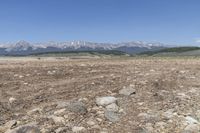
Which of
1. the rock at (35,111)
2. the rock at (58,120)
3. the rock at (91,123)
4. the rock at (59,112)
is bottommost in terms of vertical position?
the rock at (91,123)

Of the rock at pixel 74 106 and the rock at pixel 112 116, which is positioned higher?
the rock at pixel 74 106

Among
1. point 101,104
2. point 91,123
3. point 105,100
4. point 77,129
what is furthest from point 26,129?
point 105,100

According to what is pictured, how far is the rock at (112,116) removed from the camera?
30.3 feet

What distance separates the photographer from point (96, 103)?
10.4 m

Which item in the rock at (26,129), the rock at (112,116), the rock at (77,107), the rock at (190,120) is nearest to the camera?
the rock at (26,129)

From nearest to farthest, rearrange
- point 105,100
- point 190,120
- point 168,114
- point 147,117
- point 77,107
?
1. point 190,120
2. point 147,117
3. point 168,114
4. point 77,107
5. point 105,100

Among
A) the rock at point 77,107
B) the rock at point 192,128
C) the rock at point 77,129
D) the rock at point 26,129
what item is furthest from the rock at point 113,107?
the rock at point 26,129

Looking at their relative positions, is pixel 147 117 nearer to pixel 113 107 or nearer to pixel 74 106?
pixel 113 107

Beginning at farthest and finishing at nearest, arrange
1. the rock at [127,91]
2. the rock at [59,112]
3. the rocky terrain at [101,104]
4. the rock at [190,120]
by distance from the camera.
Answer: the rock at [127,91]
the rock at [59,112]
the rock at [190,120]
the rocky terrain at [101,104]

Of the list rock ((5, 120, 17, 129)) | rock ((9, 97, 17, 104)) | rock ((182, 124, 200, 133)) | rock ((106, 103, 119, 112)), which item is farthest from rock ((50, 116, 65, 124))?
rock ((182, 124, 200, 133))

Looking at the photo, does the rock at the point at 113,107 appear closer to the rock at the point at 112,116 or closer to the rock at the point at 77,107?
the rock at the point at 112,116

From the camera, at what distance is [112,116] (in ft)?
30.9

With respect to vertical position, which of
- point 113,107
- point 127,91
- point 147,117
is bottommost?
point 147,117

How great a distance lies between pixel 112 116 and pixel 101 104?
0.97 m
